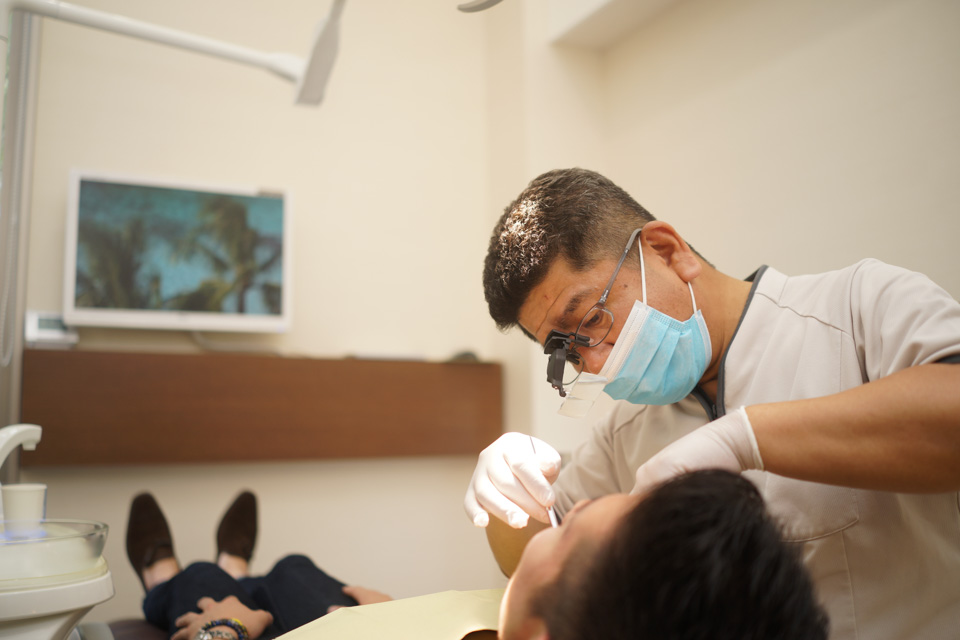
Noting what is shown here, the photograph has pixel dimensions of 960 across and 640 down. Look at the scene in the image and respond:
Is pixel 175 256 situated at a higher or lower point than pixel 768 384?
higher

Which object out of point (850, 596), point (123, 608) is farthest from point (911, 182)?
point (123, 608)

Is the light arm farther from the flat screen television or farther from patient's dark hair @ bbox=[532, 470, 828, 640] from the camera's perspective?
patient's dark hair @ bbox=[532, 470, 828, 640]

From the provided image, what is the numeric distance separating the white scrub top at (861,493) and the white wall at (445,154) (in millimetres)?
687

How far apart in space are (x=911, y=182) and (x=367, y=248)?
191cm

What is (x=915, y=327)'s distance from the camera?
1.00 meters

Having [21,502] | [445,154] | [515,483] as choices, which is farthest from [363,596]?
[445,154]

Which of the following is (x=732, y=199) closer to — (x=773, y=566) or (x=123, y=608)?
(x=773, y=566)

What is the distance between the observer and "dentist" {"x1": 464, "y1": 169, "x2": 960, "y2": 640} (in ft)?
3.06

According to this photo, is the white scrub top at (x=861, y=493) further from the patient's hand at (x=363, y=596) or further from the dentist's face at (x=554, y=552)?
the patient's hand at (x=363, y=596)

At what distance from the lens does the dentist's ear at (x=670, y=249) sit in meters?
1.32

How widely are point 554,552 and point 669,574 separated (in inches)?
8.2

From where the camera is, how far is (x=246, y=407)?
241 centimetres

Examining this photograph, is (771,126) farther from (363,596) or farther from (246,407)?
(246,407)

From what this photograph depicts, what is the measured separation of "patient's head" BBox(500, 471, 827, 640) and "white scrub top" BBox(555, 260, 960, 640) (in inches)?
13.6
